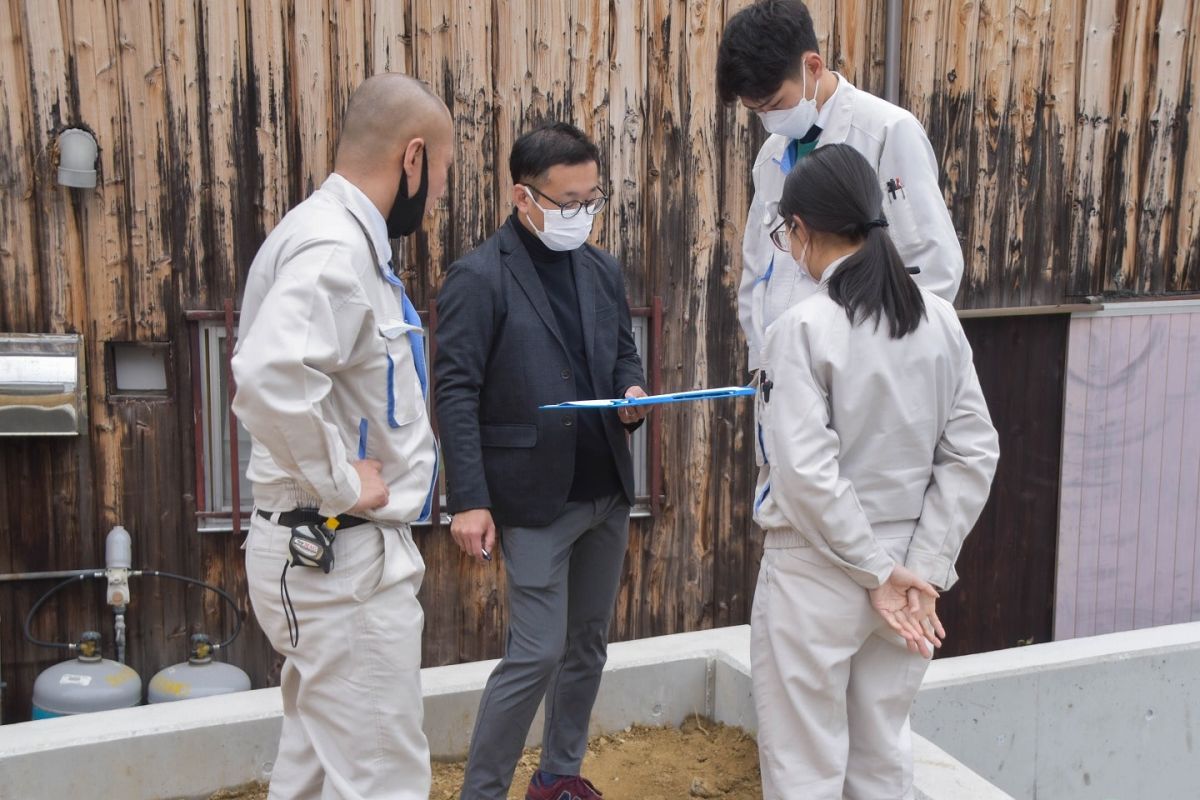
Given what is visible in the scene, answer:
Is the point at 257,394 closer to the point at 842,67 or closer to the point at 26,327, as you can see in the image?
the point at 26,327

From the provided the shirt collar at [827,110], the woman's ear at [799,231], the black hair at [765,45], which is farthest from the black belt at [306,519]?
the shirt collar at [827,110]

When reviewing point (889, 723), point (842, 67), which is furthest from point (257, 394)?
point (842, 67)

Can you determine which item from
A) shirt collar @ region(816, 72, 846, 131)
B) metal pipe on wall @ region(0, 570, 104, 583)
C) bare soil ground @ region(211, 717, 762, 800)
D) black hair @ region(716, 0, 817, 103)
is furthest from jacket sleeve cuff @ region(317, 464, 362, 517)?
metal pipe on wall @ region(0, 570, 104, 583)

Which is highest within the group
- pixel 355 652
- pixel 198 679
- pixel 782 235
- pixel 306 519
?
pixel 782 235

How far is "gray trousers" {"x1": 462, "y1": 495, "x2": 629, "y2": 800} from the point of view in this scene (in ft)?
9.73

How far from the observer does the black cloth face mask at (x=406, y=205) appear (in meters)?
2.58

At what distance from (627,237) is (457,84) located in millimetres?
948

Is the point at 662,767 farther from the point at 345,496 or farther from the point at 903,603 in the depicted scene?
the point at 345,496

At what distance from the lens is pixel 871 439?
100 inches

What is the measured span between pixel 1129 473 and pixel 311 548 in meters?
4.92

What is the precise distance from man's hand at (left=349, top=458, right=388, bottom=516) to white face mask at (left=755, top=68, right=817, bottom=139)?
158 centimetres

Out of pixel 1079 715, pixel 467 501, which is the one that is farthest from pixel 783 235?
pixel 1079 715

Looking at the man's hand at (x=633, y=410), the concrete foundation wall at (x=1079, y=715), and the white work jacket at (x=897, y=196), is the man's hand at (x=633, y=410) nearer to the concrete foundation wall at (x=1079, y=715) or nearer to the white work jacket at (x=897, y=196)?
the white work jacket at (x=897, y=196)

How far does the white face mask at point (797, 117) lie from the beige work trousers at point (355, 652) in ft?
5.33
